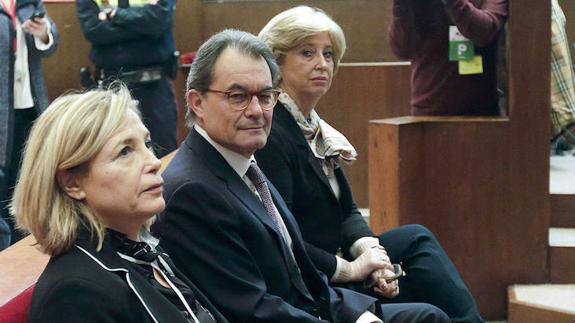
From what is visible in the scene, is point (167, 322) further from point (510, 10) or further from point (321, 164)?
point (510, 10)

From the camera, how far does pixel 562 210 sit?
4.02 meters

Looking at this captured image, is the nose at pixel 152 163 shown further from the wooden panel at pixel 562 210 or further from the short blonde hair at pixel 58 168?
the wooden panel at pixel 562 210

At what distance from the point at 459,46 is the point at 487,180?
1.87 feet

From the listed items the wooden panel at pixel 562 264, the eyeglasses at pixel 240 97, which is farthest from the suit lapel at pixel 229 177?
the wooden panel at pixel 562 264

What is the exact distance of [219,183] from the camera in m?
2.13

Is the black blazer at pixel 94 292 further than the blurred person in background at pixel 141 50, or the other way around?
the blurred person in background at pixel 141 50

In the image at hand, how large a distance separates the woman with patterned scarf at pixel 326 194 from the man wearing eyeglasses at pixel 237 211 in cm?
28

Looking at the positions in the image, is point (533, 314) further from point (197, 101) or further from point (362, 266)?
point (197, 101)

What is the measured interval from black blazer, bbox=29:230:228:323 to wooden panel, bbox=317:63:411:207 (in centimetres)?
383

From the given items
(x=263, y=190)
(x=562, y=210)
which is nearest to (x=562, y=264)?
(x=562, y=210)

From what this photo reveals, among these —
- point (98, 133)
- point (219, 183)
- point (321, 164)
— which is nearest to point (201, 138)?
point (219, 183)

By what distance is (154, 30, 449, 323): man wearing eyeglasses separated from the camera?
2045mm

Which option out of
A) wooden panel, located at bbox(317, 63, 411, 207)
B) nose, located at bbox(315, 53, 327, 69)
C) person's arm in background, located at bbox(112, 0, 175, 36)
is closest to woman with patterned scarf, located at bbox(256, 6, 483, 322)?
nose, located at bbox(315, 53, 327, 69)

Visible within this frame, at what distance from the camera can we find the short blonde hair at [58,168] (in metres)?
1.68
